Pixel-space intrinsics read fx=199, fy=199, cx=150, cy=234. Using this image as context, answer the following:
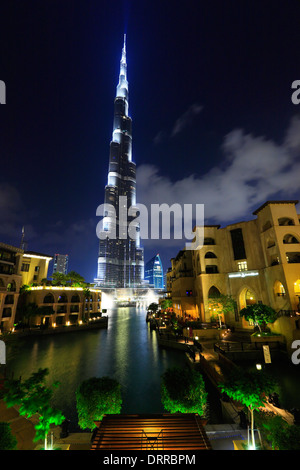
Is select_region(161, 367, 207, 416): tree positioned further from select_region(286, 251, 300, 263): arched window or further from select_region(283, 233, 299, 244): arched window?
select_region(283, 233, 299, 244): arched window

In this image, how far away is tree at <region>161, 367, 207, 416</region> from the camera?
33.9ft

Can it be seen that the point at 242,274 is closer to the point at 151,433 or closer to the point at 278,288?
the point at 278,288

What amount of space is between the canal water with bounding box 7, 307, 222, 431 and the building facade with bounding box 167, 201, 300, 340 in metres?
15.6

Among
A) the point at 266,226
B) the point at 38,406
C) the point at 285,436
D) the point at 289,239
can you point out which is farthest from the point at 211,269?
the point at 38,406

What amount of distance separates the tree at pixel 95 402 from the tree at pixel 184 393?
275 cm

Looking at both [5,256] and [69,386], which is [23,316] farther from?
[69,386]

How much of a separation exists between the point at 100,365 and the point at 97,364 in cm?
68

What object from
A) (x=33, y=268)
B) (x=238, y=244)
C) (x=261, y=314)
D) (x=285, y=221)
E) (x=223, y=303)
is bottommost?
(x=261, y=314)

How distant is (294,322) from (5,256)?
5446 centimetres

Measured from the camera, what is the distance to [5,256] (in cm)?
4381

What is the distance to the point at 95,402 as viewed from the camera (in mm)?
9453

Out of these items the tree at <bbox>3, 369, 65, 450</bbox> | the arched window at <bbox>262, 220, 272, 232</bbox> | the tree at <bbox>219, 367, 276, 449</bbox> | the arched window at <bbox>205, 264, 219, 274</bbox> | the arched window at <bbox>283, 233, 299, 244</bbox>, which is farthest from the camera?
the arched window at <bbox>205, 264, 219, 274</bbox>

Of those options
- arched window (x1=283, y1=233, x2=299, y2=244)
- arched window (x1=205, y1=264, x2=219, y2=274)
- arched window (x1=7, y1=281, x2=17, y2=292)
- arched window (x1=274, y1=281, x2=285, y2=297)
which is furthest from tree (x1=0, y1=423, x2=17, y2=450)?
arched window (x1=7, y1=281, x2=17, y2=292)
